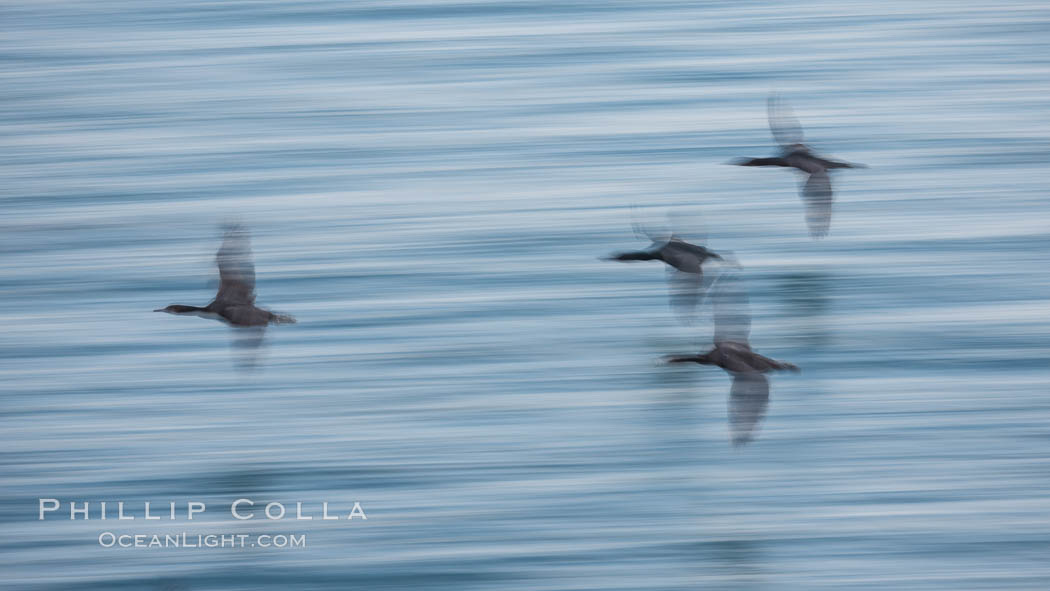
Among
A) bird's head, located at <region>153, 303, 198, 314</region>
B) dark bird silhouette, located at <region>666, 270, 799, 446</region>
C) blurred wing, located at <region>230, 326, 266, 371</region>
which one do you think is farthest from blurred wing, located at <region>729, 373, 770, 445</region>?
bird's head, located at <region>153, 303, 198, 314</region>

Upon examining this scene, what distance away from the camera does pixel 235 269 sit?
13523mm


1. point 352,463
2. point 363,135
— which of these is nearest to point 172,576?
point 352,463

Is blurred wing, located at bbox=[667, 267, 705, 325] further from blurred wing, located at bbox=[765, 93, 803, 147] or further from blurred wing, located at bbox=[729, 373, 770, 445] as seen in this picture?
blurred wing, located at bbox=[765, 93, 803, 147]

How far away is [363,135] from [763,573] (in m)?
11.9

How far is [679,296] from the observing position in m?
14.8

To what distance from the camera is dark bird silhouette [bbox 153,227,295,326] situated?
13320 millimetres

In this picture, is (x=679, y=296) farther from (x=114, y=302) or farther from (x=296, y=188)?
(x=296, y=188)

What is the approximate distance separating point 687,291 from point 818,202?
2207 mm

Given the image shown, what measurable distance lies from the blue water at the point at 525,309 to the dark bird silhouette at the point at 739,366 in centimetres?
42

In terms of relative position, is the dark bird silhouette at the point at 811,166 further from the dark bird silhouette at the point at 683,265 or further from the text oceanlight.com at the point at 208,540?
the text oceanlight.com at the point at 208,540

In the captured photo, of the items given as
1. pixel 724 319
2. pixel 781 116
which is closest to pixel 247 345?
pixel 724 319

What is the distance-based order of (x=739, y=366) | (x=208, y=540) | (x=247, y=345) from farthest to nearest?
(x=247, y=345) < (x=739, y=366) < (x=208, y=540)

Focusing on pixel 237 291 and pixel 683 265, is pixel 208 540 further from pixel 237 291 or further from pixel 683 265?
pixel 683 265

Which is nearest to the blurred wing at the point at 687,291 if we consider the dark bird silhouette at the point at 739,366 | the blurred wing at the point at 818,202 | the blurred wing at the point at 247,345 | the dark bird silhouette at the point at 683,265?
the dark bird silhouette at the point at 683,265
